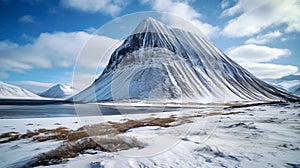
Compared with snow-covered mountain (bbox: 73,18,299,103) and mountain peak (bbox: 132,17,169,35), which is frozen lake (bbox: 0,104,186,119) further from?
mountain peak (bbox: 132,17,169,35)

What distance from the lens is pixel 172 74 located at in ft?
352

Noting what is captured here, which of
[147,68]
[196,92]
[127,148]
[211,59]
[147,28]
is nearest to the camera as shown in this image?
[127,148]

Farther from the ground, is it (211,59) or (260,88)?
(211,59)

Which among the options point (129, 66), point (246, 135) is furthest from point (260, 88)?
point (246, 135)

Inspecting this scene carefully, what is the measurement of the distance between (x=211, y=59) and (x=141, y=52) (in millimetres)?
54884

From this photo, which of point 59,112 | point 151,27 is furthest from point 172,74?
point 59,112

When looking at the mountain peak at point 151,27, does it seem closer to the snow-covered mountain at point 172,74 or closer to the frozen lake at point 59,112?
the snow-covered mountain at point 172,74

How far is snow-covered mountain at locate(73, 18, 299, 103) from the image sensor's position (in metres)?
96.5

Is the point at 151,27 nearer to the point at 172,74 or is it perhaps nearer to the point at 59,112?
the point at 172,74

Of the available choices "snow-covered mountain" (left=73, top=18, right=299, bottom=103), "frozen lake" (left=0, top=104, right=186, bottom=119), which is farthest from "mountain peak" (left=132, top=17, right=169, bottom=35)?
"frozen lake" (left=0, top=104, right=186, bottom=119)

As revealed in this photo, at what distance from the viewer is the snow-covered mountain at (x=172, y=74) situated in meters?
96.5

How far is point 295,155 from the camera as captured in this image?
23.5 feet

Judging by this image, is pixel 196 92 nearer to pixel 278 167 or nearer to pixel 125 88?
pixel 125 88

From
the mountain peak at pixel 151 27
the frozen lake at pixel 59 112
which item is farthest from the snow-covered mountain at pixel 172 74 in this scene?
the frozen lake at pixel 59 112
